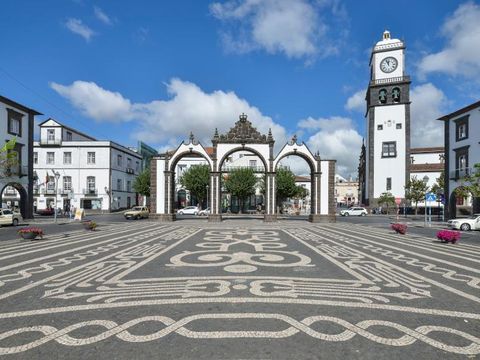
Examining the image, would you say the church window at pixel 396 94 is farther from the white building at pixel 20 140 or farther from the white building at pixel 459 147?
the white building at pixel 20 140

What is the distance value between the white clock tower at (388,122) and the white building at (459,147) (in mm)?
16785

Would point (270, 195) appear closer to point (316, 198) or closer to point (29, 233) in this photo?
point (316, 198)

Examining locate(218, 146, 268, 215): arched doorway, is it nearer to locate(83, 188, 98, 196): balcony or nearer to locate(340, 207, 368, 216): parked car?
locate(340, 207, 368, 216): parked car

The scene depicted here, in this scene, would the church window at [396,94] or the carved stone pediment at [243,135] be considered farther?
the church window at [396,94]

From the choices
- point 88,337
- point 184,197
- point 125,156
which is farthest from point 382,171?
point 88,337

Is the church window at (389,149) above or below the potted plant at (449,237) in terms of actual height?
above

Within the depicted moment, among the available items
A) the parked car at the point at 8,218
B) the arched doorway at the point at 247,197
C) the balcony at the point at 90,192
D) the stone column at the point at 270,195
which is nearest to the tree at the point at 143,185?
the balcony at the point at 90,192

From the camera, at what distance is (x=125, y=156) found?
2206 inches

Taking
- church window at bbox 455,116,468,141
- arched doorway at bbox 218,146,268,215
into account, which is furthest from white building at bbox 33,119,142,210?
church window at bbox 455,116,468,141

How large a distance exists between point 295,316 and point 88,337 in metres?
2.96

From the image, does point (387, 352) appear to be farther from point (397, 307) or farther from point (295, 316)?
point (397, 307)

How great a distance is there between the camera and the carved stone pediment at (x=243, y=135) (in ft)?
104

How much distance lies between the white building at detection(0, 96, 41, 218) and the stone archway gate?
1260 centimetres

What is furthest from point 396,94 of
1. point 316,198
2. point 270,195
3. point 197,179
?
point 197,179
